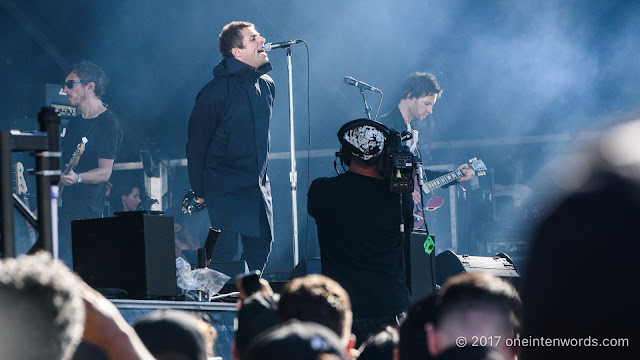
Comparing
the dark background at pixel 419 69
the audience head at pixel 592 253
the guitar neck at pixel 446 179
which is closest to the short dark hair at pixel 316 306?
the audience head at pixel 592 253

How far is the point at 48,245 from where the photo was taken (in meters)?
3.05

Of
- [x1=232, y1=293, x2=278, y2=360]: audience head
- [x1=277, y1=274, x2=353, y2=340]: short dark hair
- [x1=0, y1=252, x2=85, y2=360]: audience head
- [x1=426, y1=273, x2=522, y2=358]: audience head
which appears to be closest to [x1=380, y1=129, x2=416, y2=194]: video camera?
[x1=232, y1=293, x2=278, y2=360]: audience head

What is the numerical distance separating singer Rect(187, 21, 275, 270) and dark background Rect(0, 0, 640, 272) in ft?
13.2

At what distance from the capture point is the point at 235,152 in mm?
5746

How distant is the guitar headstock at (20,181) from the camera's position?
299 inches

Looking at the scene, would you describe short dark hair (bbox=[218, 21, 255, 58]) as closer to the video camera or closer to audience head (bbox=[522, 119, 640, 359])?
the video camera

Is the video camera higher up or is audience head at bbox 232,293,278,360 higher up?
the video camera

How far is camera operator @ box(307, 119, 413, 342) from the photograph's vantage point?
397 cm

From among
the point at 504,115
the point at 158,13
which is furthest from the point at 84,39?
the point at 504,115

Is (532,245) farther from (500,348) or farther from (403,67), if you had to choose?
(403,67)

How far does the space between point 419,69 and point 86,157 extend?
5306 millimetres

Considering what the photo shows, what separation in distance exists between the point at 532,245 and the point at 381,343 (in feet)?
5.75

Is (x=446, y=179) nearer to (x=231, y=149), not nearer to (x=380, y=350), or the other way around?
(x=231, y=149)

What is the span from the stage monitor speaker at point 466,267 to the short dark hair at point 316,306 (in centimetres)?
415
